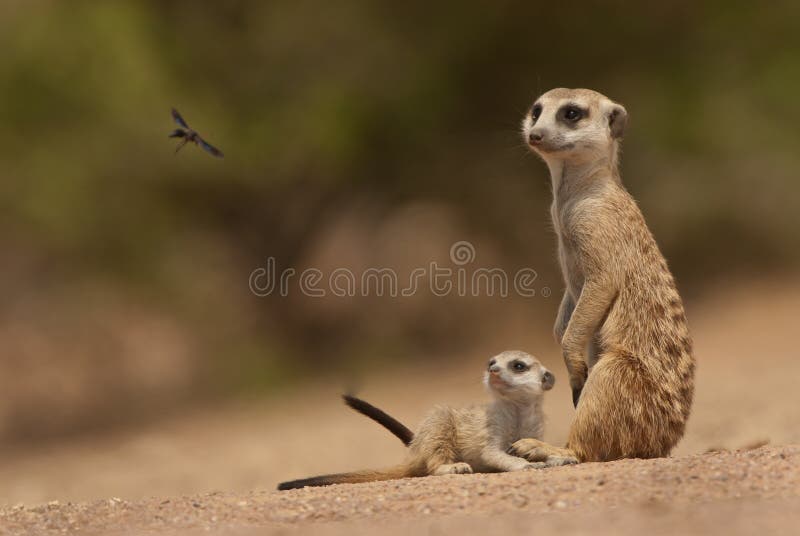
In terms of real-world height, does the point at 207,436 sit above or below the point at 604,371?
above

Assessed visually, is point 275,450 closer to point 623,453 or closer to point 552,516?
point 623,453

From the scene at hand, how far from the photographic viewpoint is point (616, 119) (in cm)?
445

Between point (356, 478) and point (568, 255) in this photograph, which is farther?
point (568, 255)

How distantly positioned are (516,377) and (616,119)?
104 centimetres

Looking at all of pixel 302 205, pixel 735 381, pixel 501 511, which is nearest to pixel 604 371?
pixel 501 511

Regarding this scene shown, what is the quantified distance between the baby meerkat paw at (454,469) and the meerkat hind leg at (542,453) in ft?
0.55

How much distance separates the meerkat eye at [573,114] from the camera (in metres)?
4.32

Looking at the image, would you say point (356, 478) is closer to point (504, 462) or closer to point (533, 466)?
point (504, 462)

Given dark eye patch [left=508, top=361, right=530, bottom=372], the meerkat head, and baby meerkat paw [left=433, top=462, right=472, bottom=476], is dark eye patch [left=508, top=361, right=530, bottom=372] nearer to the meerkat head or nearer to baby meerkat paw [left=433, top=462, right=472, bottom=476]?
the meerkat head

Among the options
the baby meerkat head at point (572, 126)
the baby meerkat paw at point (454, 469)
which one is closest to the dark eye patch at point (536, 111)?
the baby meerkat head at point (572, 126)

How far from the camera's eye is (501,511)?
3238mm

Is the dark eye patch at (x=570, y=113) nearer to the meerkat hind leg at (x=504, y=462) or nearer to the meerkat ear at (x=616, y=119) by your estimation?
the meerkat ear at (x=616, y=119)

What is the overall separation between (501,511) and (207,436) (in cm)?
738

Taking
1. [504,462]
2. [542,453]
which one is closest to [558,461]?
[542,453]
